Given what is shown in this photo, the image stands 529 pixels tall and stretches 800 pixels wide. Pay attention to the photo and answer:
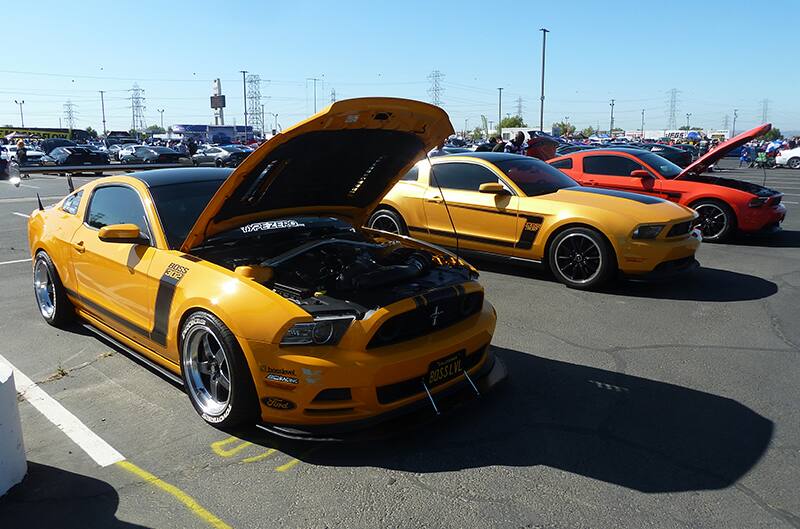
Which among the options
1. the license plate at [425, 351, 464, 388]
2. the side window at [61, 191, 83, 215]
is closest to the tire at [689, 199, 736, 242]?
the license plate at [425, 351, 464, 388]

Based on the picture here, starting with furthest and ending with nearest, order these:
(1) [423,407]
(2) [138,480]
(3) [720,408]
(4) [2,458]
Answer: (3) [720,408] < (1) [423,407] < (2) [138,480] < (4) [2,458]

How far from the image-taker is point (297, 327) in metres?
3.19

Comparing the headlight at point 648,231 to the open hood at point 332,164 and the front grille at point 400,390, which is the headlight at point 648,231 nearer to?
the open hood at point 332,164

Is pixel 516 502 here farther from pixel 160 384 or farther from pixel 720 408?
pixel 160 384

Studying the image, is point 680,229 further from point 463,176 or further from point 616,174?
point 616,174

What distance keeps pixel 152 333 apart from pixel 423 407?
1.92 metres

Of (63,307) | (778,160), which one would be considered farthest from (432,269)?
(778,160)

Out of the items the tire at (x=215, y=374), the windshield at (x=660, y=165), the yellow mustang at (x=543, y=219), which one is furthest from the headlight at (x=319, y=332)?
the windshield at (x=660, y=165)

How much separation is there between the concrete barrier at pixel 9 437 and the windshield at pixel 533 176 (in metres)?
5.93

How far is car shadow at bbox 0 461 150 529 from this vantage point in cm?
274

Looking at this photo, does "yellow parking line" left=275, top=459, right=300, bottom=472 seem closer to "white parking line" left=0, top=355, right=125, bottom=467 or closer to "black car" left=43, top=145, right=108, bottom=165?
"white parking line" left=0, top=355, right=125, bottom=467

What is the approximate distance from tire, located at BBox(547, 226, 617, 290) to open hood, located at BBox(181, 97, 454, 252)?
2.81 metres

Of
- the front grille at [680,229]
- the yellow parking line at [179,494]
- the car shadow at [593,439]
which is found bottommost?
the yellow parking line at [179,494]

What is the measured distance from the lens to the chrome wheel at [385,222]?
8617 mm
